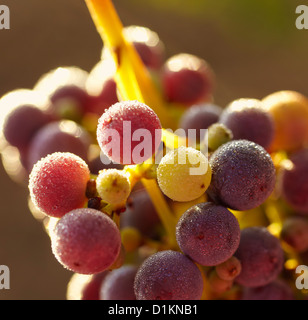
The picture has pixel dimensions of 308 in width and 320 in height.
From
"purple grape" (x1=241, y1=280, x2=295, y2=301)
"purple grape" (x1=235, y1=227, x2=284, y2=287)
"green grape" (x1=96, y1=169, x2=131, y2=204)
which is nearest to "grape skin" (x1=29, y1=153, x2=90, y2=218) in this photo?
"green grape" (x1=96, y1=169, x2=131, y2=204)

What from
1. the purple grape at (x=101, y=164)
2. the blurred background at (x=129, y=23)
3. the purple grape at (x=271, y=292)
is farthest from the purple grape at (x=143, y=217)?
the blurred background at (x=129, y=23)

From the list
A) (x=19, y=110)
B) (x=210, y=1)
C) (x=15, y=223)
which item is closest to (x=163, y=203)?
(x=19, y=110)

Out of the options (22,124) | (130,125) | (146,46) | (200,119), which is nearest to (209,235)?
(130,125)

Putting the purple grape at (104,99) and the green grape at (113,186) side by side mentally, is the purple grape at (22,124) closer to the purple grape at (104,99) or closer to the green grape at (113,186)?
the purple grape at (104,99)

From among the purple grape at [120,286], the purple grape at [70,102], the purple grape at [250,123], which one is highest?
the purple grape at [70,102]

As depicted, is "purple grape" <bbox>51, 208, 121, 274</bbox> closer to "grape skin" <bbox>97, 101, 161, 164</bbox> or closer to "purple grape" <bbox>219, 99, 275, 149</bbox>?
"grape skin" <bbox>97, 101, 161, 164</bbox>
